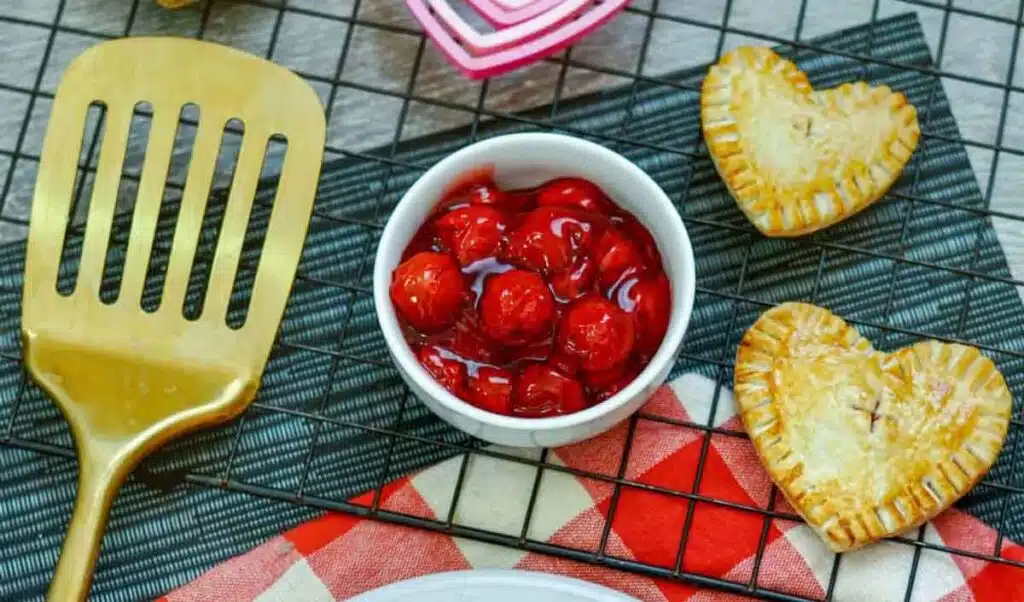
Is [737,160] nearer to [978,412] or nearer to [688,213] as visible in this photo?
[688,213]

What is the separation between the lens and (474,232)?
854 millimetres

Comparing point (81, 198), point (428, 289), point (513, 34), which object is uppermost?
point (513, 34)

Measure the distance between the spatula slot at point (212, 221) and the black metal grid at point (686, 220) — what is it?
7 cm

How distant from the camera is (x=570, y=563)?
95 cm

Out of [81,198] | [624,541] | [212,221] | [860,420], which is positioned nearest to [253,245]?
[212,221]

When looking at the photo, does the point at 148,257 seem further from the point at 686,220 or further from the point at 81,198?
the point at 686,220

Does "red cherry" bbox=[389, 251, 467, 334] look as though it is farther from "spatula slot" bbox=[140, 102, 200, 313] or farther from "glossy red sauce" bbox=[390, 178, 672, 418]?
→ "spatula slot" bbox=[140, 102, 200, 313]

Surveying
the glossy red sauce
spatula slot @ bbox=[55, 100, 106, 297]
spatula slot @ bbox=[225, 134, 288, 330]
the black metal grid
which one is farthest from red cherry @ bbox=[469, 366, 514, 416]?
spatula slot @ bbox=[55, 100, 106, 297]

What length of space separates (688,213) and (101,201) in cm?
47

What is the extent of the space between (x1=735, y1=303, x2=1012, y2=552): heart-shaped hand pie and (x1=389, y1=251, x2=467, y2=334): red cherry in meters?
0.25

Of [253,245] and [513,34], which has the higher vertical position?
[513,34]

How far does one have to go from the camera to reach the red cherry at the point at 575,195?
886 mm

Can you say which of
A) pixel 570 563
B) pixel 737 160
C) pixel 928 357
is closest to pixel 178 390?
pixel 570 563

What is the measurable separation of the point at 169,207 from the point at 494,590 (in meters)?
0.41
